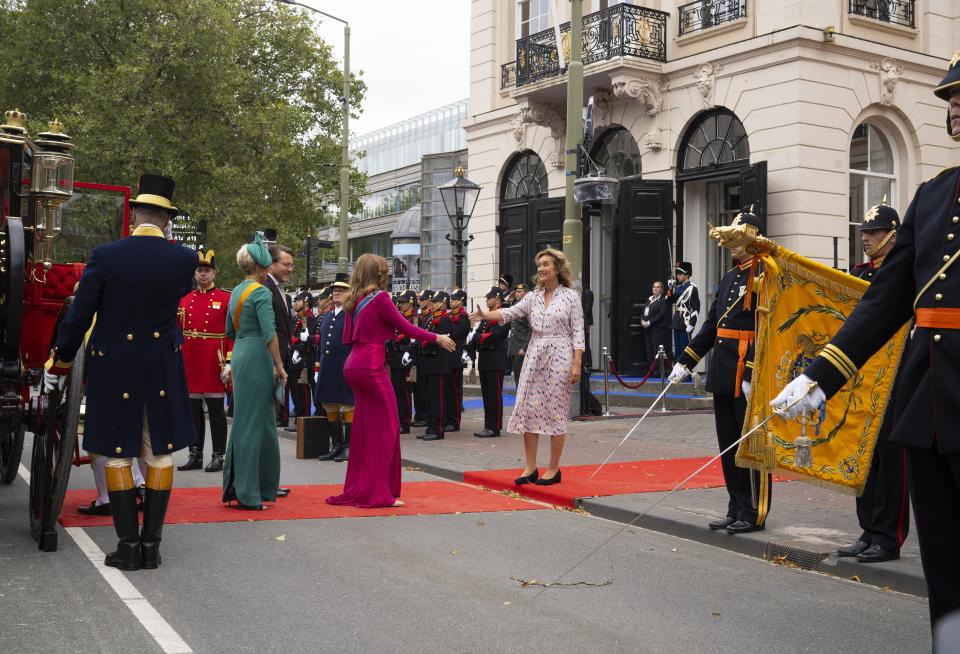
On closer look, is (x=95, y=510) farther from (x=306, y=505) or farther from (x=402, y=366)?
(x=402, y=366)

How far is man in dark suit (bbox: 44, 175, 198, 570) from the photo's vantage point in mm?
6305

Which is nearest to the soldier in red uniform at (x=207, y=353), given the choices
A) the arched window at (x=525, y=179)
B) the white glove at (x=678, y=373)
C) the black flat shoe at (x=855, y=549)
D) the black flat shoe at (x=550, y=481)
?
the black flat shoe at (x=550, y=481)

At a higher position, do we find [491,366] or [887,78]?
[887,78]

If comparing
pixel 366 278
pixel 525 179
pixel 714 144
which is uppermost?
pixel 525 179

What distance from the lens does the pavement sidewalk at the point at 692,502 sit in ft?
22.3

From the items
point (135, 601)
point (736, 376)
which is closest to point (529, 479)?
point (736, 376)

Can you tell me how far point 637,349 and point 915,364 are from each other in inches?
685

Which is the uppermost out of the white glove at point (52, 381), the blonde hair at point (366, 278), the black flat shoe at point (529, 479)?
the blonde hair at point (366, 278)

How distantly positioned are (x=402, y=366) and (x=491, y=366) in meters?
1.25

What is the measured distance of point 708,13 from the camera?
2069 centimetres

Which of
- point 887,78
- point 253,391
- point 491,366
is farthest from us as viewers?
point 887,78

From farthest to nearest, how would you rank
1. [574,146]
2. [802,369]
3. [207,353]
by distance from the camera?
1. [574,146]
2. [207,353]
3. [802,369]

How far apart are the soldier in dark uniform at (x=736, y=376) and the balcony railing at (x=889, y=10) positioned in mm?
14029

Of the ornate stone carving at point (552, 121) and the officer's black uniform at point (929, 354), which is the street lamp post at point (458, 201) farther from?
the officer's black uniform at point (929, 354)
